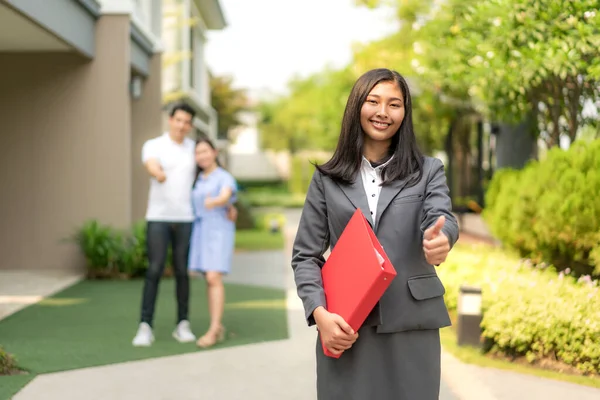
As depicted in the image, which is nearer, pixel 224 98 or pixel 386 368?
pixel 386 368

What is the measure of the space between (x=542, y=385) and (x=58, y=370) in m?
3.26

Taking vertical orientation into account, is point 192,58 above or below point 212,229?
above

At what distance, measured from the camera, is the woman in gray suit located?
9.44 feet

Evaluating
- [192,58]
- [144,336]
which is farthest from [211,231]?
[192,58]

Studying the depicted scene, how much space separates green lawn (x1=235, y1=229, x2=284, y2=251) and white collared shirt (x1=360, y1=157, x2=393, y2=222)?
13971 mm

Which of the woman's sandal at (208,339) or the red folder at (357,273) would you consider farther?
the woman's sandal at (208,339)

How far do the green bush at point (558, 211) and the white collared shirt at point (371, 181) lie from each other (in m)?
4.51

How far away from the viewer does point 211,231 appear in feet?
23.0

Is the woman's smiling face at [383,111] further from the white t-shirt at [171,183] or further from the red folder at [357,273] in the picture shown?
the white t-shirt at [171,183]

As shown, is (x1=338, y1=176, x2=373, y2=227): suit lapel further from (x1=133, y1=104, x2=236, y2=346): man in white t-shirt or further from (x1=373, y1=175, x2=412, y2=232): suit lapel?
(x1=133, y1=104, x2=236, y2=346): man in white t-shirt

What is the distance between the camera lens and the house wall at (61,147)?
473 inches

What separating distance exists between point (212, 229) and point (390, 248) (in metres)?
4.26

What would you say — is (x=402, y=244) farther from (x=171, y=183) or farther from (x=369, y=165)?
(x=171, y=183)

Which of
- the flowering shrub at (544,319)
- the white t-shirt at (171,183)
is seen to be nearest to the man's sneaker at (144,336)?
Answer: the white t-shirt at (171,183)
